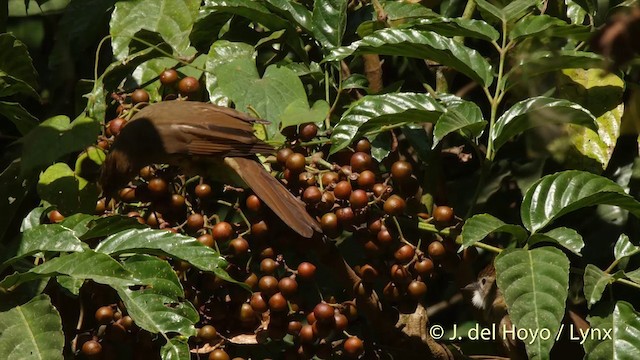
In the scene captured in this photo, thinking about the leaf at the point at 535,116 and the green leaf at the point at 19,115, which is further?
the green leaf at the point at 19,115

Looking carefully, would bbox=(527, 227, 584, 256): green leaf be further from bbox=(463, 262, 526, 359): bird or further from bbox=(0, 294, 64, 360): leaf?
bbox=(0, 294, 64, 360): leaf

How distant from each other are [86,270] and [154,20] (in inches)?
34.5

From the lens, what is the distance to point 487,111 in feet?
8.55

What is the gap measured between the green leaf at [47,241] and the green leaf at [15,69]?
0.53 m

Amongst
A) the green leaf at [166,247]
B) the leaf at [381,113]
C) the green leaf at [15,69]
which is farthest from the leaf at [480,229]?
the green leaf at [15,69]

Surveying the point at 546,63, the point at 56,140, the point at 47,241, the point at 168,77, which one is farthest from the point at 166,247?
the point at 546,63

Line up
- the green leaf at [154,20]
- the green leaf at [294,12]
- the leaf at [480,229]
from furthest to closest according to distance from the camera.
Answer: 1. the green leaf at [154,20]
2. the green leaf at [294,12]
3. the leaf at [480,229]

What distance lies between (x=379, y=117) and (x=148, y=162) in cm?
58

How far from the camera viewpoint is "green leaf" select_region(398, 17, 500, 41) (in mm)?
2059

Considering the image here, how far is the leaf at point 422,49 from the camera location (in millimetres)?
1998

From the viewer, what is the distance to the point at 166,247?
1869mm

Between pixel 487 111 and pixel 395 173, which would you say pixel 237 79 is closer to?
pixel 395 173

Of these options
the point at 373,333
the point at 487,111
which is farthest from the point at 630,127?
the point at 373,333

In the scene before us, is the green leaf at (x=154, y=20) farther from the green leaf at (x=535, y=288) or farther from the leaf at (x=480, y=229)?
the green leaf at (x=535, y=288)
